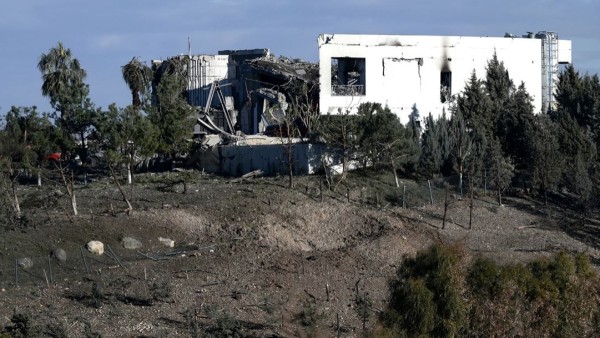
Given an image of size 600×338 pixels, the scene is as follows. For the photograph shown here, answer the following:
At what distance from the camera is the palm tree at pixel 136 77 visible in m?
57.3

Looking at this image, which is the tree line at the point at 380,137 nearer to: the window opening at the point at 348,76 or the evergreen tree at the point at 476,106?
the evergreen tree at the point at 476,106

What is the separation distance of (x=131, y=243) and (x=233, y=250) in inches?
128

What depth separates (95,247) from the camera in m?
34.6

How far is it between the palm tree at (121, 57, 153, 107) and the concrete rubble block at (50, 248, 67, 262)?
78.5ft

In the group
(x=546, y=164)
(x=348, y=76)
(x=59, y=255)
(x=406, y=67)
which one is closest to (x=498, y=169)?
(x=546, y=164)

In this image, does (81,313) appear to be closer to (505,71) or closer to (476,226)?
(476,226)

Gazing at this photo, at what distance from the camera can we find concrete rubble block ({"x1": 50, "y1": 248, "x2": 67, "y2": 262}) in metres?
33.6

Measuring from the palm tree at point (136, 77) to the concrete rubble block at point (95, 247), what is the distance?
2313 centimetres

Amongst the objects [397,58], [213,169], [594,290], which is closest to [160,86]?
[213,169]

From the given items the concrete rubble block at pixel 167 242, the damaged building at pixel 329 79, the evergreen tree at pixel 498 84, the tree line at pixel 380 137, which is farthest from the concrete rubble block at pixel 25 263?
the evergreen tree at pixel 498 84

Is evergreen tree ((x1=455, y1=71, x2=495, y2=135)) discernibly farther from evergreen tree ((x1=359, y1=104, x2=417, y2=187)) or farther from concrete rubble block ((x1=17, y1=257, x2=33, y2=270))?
concrete rubble block ((x1=17, y1=257, x2=33, y2=270))

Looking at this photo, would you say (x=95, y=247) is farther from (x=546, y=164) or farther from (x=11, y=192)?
(x=546, y=164)

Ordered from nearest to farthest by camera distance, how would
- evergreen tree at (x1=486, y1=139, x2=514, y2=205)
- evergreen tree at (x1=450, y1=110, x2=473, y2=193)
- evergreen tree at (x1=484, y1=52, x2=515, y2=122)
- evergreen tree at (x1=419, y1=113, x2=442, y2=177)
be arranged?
evergreen tree at (x1=486, y1=139, x2=514, y2=205) < evergreen tree at (x1=450, y1=110, x2=473, y2=193) < evergreen tree at (x1=419, y1=113, x2=442, y2=177) < evergreen tree at (x1=484, y1=52, x2=515, y2=122)

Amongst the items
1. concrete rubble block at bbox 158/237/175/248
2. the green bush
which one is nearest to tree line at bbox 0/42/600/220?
concrete rubble block at bbox 158/237/175/248
